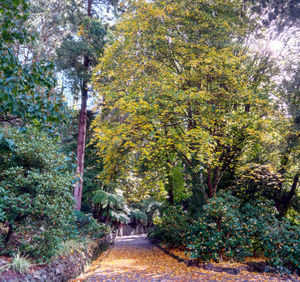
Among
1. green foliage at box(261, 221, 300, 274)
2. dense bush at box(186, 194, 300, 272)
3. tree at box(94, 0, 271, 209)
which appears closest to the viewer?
green foliage at box(261, 221, 300, 274)

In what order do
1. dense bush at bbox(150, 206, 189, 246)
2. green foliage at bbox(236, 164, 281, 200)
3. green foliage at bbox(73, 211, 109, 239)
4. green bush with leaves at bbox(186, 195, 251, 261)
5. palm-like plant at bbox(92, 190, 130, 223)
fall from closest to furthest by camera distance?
green bush with leaves at bbox(186, 195, 251, 261) → green foliage at bbox(236, 164, 281, 200) → dense bush at bbox(150, 206, 189, 246) → green foliage at bbox(73, 211, 109, 239) → palm-like plant at bbox(92, 190, 130, 223)

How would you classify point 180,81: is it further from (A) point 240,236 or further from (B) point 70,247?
(B) point 70,247

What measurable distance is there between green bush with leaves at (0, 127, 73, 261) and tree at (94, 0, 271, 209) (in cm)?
259

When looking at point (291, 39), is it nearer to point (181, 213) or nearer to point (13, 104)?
point (181, 213)

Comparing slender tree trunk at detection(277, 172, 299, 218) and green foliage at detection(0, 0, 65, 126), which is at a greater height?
green foliage at detection(0, 0, 65, 126)

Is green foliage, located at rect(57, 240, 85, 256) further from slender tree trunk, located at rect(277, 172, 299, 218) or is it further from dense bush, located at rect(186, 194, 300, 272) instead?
slender tree trunk, located at rect(277, 172, 299, 218)

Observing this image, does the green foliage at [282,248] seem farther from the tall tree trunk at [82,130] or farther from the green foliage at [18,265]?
the tall tree trunk at [82,130]

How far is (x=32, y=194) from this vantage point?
4.61 metres

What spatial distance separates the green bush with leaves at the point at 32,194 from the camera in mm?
4301

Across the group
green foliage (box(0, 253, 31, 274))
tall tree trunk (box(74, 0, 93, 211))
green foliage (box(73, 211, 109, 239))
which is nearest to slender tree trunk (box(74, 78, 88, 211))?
tall tree trunk (box(74, 0, 93, 211))

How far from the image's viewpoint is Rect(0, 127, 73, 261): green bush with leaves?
4.30m

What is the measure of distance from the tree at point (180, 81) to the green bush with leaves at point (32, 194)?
259 cm

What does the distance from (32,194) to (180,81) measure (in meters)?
6.08

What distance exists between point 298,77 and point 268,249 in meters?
6.28
